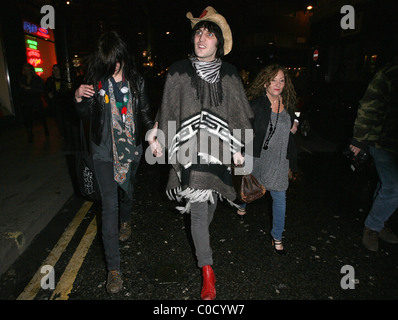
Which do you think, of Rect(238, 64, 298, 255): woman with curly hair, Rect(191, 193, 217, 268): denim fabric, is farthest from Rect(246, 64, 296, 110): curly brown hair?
Rect(191, 193, 217, 268): denim fabric

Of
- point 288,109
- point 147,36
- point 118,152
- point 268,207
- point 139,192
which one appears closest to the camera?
point 118,152

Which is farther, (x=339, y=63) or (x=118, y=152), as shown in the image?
(x=339, y=63)

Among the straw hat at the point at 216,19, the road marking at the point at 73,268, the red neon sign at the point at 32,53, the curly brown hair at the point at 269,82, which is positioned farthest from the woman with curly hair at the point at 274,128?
the red neon sign at the point at 32,53

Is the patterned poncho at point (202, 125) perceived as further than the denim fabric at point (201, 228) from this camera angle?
No

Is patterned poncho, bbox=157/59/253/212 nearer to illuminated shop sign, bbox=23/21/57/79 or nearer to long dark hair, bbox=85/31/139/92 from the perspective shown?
long dark hair, bbox=85/31/139/92

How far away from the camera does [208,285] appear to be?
2.41 meters

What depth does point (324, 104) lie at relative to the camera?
29.7ft

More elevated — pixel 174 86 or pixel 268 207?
pixel 174 86

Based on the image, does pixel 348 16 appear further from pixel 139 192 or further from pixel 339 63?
pixel 139 192

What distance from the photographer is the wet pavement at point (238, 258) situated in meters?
2.49

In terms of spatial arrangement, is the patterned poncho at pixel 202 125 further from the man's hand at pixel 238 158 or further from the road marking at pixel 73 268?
the road marking at pixel 73 268

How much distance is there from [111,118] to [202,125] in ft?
2.70

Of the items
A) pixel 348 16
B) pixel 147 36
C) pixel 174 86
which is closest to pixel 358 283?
pixel 174 86

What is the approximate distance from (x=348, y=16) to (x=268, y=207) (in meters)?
14.3
